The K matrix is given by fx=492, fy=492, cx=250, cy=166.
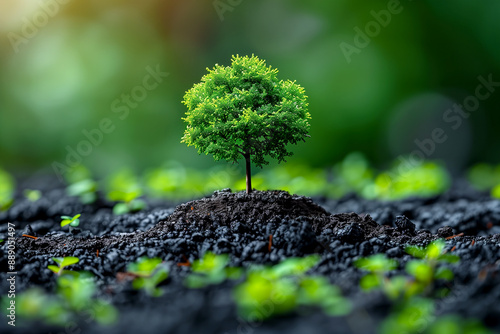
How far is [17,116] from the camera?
9.93 m

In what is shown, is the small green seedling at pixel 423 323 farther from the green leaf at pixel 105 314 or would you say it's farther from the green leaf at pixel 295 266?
the green leaf at pixel 105 314

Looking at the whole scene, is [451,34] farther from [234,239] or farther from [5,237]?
[5,237]

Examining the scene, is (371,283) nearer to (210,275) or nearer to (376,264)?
(376,264)

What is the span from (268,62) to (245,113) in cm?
542

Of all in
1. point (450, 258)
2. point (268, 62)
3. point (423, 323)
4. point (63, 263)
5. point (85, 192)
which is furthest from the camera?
point (268, 62)

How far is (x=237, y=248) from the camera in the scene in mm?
3016

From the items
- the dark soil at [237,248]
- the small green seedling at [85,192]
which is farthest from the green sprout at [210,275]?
the small green seedling at [85,192]

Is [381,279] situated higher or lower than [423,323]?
higher

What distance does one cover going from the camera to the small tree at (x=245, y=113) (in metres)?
3.64

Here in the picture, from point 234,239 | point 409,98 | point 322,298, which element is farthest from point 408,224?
point 409,98

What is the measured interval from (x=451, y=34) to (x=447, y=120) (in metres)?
1.54

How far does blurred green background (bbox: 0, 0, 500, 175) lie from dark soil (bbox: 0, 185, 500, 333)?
398 centimetres

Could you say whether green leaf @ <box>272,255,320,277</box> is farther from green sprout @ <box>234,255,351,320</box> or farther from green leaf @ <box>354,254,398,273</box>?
green leaf @ <box>354,254,398,273</box>

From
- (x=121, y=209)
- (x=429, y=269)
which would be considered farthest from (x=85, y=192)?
(x=429, y=269)
